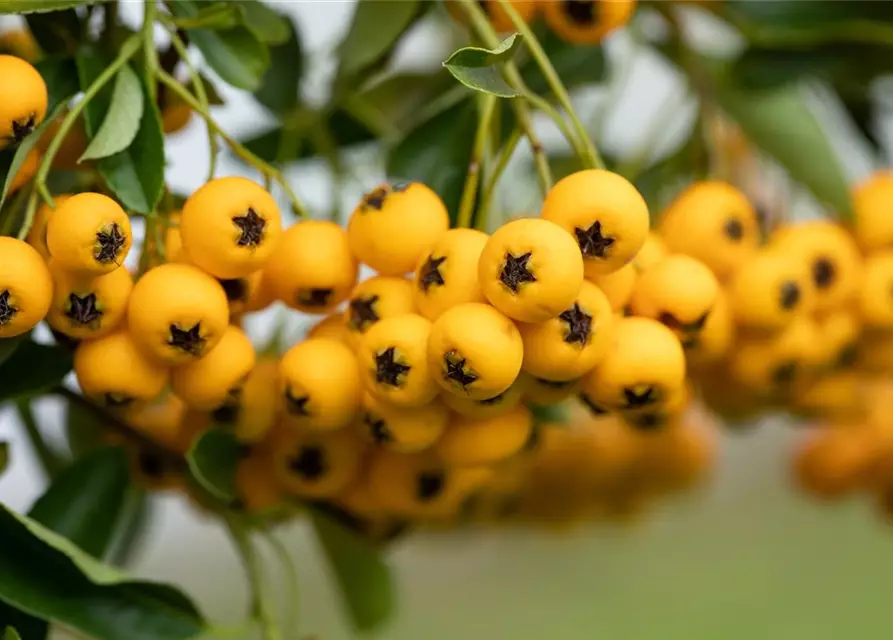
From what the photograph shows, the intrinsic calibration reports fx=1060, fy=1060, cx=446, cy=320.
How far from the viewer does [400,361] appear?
0.42 metres

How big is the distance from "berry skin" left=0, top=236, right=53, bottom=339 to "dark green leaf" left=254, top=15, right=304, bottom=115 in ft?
0.83

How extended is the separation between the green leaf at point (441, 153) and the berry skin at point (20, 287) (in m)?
0.20

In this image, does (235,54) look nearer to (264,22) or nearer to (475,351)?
(264,22)

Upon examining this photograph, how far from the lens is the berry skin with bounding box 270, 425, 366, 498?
52 cm

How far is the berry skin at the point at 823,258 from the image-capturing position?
608 mm

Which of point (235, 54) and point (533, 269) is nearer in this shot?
point (533, 269)

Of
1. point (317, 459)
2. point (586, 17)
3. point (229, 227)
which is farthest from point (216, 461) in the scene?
point (586, 17)

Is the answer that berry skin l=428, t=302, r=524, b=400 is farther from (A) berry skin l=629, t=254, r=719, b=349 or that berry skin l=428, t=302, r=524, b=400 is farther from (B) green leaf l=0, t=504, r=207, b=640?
(B) green leaf l=0, t=504, r=207, b=640

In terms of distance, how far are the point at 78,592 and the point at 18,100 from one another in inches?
8.7

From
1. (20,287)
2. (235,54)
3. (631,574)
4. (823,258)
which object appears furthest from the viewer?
(631,574)

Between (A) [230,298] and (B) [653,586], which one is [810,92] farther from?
(B) [653,586]

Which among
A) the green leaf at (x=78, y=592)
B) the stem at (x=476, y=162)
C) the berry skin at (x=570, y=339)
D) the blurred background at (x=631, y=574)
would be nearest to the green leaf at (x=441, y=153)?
the stem at (x=476, y=162)

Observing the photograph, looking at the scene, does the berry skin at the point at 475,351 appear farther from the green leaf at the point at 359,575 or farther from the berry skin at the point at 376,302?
the green leaf at the point at 359,575

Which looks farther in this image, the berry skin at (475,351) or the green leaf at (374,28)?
the green leaf at (374,28)
